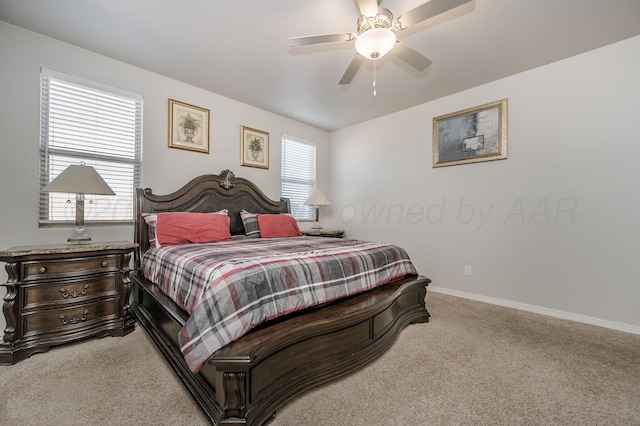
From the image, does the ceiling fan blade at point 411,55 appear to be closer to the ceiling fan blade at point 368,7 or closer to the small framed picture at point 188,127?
the ceiling fan blade at point 368,7

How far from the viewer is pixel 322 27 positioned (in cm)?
230

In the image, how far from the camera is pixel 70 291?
2105 millimetres

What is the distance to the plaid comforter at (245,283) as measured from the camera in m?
1.33

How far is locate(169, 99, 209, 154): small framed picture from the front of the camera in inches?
127

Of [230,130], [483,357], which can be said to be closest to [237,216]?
[230,130]

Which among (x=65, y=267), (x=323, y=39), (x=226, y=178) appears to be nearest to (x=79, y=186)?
(x=65, y=267)

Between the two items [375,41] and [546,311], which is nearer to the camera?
[375,41]

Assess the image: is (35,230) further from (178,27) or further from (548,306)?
(548,306)

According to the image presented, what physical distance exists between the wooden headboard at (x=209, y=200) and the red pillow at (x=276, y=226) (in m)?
0.37

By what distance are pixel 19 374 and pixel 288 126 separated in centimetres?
400

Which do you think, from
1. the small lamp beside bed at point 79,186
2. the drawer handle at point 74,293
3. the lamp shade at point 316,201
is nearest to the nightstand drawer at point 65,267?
the drawer handle at point 74,293

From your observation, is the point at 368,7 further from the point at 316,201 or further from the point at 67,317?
the point at 67,317

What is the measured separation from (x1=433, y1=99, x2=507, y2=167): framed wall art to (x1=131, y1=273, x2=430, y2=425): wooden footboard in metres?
2.14

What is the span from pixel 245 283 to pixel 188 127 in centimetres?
272
